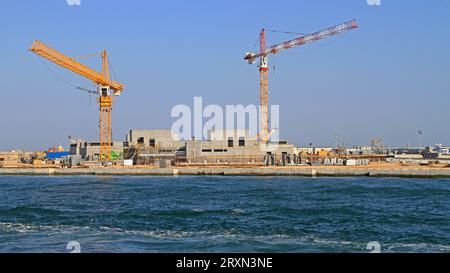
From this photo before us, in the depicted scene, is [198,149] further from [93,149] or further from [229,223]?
[229,223]

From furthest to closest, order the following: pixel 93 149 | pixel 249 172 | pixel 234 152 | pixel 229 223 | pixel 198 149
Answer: pixel 93 149
pixel 198 149
pixel 234 152
pixel 249 172
pixel 229 223

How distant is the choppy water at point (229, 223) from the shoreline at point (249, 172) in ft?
76.6

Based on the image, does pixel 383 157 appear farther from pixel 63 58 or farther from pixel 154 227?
pixel 154 227

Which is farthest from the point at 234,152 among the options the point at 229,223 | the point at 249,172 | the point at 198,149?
the point at 229,223

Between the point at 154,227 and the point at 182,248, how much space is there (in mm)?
4718

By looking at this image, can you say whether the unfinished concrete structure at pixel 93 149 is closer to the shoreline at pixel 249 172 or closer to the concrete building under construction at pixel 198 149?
the concrete building under construction at pixel 198 149

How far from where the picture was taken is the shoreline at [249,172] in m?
52.4

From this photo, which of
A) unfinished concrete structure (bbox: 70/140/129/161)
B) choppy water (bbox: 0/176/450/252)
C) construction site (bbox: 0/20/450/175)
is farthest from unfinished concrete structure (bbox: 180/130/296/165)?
choppy water (bbox: 0/176/450/252)

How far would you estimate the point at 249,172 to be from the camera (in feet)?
189

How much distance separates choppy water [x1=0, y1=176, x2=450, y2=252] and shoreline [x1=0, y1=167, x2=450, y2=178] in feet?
76.6

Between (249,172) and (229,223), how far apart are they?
129 ft
